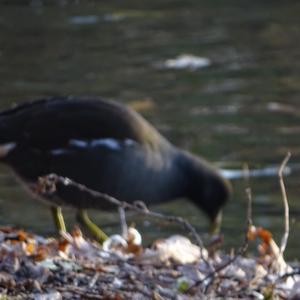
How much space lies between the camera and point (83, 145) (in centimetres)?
989

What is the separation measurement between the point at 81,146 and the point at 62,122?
244mm

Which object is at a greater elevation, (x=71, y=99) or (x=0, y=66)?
(x=71, y=99)

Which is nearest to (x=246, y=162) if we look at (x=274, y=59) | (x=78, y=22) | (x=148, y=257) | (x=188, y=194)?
(x=188, y=194)

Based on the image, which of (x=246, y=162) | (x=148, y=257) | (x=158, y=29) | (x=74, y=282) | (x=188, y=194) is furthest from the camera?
(x=158, y=29)

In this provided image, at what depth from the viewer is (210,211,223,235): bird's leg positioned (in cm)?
1077

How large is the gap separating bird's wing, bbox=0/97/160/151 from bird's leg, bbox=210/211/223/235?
4.22 ft

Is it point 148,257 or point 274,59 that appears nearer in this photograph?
point 148,257

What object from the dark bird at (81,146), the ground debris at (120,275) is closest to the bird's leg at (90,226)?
the dark bird at (81,146)

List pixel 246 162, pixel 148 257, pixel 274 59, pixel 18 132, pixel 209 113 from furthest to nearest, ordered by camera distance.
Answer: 1. pixel 274 59
2. pixel 209 113
3. pixel 246 162
4. pixel 18 132
5. pixel 148 257

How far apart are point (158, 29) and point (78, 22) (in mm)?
1306

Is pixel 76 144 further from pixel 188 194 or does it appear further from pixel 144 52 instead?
pixel 144 52

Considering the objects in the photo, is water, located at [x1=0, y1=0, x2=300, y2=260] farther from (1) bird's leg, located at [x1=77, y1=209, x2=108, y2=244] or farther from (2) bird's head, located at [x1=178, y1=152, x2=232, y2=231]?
(1) bird's leg, located at [x1=77, y1=209, x2=108, y2=244]

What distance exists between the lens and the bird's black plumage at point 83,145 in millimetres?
9727

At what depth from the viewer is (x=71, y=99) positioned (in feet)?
32.6
